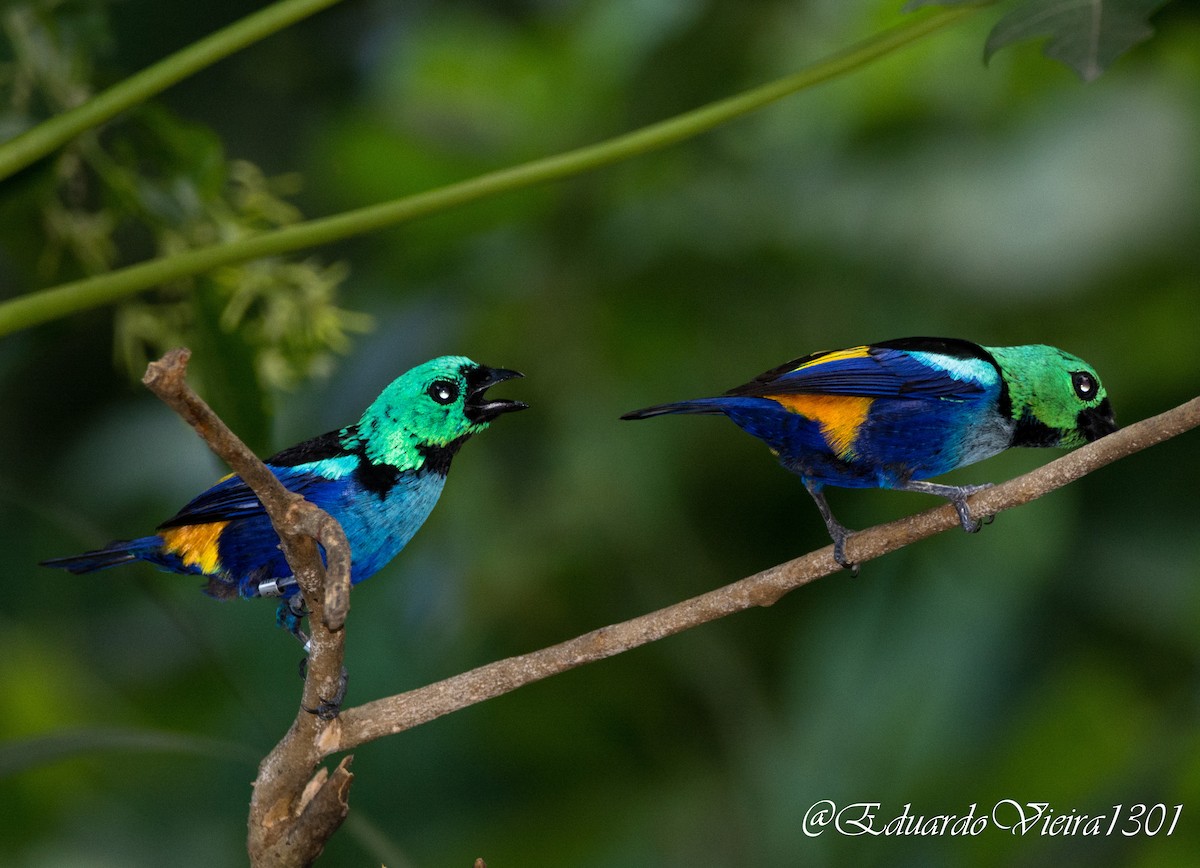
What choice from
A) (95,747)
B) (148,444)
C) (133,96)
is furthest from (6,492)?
(148,444)

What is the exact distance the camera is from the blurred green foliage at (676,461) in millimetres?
3129

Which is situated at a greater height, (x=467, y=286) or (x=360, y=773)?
(x=467, y=286)

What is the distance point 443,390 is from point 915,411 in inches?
24.0

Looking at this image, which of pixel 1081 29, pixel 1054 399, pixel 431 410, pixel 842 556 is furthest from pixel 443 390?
pixel 1081 29

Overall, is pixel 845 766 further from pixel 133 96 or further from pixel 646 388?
pixel 133 96

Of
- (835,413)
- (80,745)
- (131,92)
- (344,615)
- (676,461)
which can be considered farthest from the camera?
(676,461)

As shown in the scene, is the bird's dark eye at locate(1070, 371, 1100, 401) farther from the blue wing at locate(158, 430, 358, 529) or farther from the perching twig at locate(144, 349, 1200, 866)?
the blue wing at locate(158, 430, 358, 529)

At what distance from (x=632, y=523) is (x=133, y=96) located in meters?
1.97

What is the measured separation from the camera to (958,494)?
1.48m

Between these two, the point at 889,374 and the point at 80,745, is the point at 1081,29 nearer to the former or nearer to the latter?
the point at 889,374

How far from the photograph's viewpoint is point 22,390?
3520 mm

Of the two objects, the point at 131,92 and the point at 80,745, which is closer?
the point at 131,92

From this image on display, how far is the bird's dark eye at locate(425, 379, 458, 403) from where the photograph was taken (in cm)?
124

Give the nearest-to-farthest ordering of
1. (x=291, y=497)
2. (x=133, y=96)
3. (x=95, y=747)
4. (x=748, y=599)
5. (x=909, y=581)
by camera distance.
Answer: (x=291, y=497)
(x=748, y=599)
(x=133, y=96)
(x=95, y=747)
(x=909, y=581)
